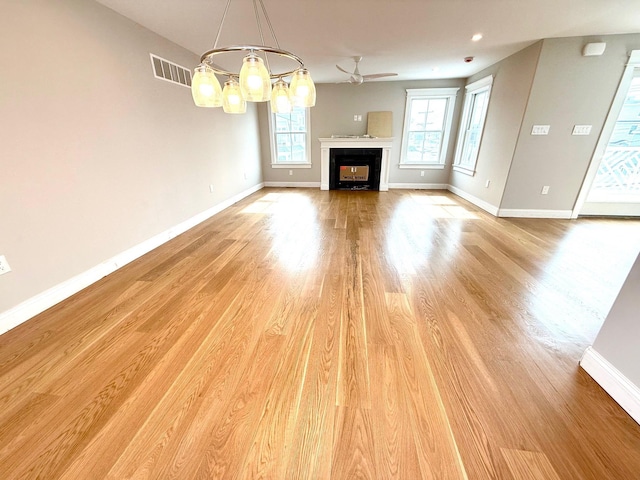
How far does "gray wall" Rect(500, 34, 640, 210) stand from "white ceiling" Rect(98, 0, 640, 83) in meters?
0.20

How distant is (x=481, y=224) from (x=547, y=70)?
6.74 ft

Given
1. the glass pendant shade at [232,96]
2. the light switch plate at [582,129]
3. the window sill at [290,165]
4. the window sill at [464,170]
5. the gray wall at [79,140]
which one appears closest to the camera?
the glass pendant shade at [232,96]

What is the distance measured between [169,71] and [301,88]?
2.62 meters

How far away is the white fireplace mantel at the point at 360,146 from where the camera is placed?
5.71 m

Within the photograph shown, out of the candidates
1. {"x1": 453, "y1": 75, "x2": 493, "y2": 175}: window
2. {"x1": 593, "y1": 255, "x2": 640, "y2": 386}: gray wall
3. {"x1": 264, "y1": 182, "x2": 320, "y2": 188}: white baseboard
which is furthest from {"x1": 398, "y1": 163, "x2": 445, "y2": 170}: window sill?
{"x1": 593, "y1": 255, "x2": 640, "y2": 386}: gray wall

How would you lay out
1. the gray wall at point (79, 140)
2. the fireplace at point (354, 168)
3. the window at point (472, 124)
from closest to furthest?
the gray wall at point (79, 140) < the window at point (472, 124) < the fireplace at point (354, 168)

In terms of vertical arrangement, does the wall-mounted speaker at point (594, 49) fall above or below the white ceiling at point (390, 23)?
below

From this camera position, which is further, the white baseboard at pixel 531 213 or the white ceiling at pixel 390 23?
the white baseboard at pixel 531 213

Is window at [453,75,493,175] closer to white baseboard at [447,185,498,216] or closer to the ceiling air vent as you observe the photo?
white baseboard at [447,185,498,216]

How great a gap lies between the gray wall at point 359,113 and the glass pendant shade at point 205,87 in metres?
4.93

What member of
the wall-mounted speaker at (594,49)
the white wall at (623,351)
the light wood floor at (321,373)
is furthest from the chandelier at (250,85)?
the wall-mounted speaker at (594,49)

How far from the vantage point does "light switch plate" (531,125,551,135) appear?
3.43 meters

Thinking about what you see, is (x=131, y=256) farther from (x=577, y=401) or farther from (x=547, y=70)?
(x=547, y=70)

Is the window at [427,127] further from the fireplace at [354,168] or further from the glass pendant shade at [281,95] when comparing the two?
the glass pendant shade at [281,95]
